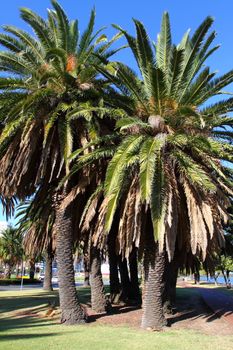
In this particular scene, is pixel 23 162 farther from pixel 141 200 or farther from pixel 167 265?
pixel 167 265

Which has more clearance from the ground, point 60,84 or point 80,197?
point 60,84

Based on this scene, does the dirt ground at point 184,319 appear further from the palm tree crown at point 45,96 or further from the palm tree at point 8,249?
the palm tree at point 8,249

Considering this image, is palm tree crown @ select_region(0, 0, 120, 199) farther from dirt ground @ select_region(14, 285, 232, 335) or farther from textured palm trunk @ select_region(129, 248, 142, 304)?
textured palm trunk @ select_region(129, 248, 142, 304)

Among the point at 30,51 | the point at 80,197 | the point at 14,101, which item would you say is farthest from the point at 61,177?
the point at 30,51

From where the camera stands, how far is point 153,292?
612 inches

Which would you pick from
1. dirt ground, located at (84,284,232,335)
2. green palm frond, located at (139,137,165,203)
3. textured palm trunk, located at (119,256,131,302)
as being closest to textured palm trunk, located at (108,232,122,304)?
textured palm trunk, located at (119,256,131,302)

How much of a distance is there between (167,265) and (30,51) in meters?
9.98

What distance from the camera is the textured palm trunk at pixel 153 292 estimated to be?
50.5 feet

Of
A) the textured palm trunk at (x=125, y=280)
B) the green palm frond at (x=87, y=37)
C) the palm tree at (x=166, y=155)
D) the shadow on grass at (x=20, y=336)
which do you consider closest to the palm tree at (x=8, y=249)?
the textured palm trunk at (x=125, y=280)

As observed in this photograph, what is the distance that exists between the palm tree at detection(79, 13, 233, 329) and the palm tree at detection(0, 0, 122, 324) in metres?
1.33

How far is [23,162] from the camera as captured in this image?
1695 cm

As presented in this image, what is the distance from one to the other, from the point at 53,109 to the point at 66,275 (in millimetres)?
6164

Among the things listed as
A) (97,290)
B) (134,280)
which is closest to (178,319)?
(97,290)

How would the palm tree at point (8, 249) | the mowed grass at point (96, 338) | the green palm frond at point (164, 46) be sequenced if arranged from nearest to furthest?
the mowed grass at point (96, 338) < the green palm frond at point (164, 46) < the palm tree at point (8, 249)
